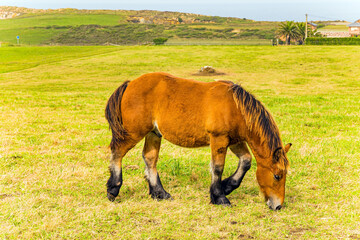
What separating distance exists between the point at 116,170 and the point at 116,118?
0.84 m

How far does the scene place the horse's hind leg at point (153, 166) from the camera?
5859 mm

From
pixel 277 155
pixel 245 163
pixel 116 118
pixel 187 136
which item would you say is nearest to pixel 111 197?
pixel 116 118

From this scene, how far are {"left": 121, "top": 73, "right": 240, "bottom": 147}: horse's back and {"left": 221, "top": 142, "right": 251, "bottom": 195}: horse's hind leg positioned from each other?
24.5 inches

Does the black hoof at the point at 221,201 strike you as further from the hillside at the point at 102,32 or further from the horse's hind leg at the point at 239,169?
the hillside at the point at 102,32

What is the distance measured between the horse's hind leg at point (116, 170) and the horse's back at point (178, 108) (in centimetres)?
28

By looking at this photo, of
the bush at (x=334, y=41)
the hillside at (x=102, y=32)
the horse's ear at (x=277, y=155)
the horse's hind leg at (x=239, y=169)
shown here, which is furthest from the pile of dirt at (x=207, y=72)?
the hillside at (x=102, y=32)

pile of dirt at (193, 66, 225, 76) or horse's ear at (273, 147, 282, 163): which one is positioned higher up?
horse's ear at (273, 147, 282, 163)

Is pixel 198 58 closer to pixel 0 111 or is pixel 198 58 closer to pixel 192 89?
pixel 0 111

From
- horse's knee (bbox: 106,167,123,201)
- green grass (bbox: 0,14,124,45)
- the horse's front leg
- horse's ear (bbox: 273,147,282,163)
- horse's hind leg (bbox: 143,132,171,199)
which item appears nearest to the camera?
horse's ear (bbox: 273,147,282,163)

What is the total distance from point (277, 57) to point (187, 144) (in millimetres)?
33867

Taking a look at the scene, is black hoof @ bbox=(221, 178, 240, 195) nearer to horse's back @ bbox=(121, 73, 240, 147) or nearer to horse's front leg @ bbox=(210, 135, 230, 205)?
horse's front leg @ bbox=(210, 135, 230, 205)

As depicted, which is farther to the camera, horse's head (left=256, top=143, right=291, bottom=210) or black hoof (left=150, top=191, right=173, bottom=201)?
black hoof (left=150, top=191, right=173, bottom=201)

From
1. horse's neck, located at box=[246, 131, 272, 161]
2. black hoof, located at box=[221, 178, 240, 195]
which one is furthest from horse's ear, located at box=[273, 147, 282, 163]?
black hoof, located at box=[221, 178, 240, 195]

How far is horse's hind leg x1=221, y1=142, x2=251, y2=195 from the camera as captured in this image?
18.9 feet
